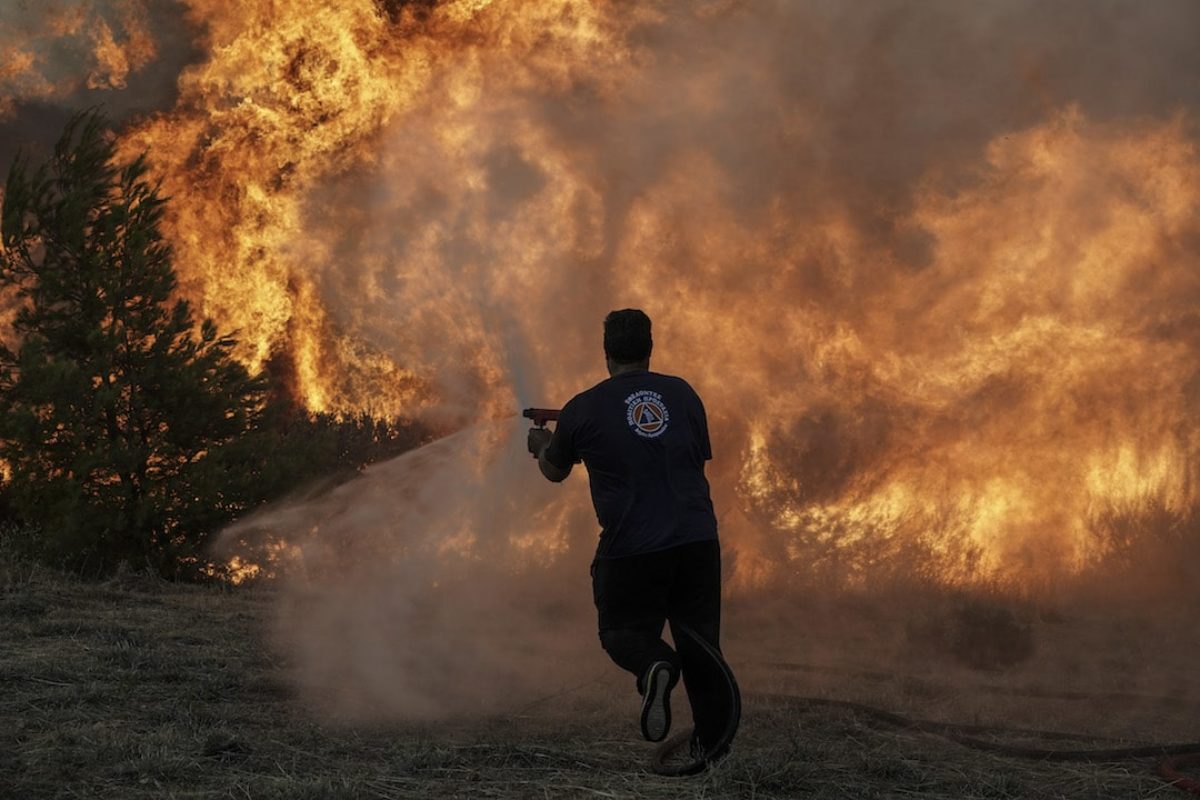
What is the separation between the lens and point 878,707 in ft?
22.7

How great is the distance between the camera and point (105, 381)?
1436 centimetres

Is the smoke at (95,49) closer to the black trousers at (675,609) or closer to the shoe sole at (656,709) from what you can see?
the black trousers at (675,609)

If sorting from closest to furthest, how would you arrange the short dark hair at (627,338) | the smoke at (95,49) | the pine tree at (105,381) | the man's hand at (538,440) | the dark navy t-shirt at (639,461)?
the dark navy t-shirt at (639,461)
the short dark hair at (627,338)
the man's hand at (538,440)
the pine tree at (105,381)
the smoke at (95,49)

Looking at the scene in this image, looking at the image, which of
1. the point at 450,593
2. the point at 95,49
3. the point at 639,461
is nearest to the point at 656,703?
the point at 639,461

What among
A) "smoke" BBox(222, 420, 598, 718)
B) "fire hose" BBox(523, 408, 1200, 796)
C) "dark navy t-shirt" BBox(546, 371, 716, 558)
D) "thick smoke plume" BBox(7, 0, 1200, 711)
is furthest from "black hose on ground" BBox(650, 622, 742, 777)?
"thick smoke plume" BBox(7, 0, 1200, 711)

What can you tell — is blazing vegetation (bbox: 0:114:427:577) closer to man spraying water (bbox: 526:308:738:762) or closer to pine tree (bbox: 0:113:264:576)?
pine tree (bbox: 0:113:264:576)

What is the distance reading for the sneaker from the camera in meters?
4.91

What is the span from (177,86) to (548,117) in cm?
1051

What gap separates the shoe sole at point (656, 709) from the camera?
16.1ft

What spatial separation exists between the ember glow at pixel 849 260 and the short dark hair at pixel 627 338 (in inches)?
206

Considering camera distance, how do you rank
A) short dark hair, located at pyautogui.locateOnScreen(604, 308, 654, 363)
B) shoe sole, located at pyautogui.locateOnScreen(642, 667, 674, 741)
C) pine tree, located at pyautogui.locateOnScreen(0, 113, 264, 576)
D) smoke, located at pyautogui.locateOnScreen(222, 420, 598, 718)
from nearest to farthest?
shoe sole, located at pyautogui.locateOnScreen(642, 667, 674, 741) → short dark hair, located at pyautogui.locateOnScreen(604, 308, 654, 363) → smoke, located at pyautogui.locateOnScreen(222, 420, 598, 718) → pine tree, located at pyautogui.locateOnScreen(0, 113, 264, 576)

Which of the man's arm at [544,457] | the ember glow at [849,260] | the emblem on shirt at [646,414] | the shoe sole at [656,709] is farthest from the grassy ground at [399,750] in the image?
the ember glow at [849,260]

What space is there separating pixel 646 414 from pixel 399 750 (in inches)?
77.6

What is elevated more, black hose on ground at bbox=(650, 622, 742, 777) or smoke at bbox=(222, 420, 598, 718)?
smoke at bbox=(222, 420, 598, 718)
